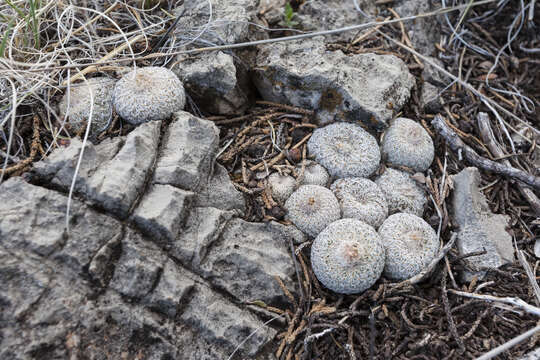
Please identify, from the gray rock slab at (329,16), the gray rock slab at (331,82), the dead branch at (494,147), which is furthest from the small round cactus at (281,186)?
the dead branch at (494,147)

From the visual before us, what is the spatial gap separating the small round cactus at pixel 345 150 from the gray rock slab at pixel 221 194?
77cm

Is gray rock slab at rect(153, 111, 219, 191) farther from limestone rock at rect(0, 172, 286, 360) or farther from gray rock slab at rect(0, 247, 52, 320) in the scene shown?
gray rock slab at rect(0, 247, 52, 320)

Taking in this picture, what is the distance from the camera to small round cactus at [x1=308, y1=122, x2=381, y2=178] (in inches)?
140

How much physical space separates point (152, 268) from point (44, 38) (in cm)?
235

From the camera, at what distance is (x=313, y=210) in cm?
321

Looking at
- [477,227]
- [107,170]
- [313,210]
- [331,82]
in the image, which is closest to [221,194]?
[313,210]

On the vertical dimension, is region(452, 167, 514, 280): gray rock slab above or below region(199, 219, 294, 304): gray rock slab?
below

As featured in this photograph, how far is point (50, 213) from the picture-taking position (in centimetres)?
262

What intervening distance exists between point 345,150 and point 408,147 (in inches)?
21.0

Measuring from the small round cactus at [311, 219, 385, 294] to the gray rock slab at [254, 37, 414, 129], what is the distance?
1115 mm

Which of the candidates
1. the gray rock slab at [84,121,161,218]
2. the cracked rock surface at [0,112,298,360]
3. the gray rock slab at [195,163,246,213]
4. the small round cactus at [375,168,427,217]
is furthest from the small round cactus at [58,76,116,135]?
the small round cactus at [375,168,427,217]

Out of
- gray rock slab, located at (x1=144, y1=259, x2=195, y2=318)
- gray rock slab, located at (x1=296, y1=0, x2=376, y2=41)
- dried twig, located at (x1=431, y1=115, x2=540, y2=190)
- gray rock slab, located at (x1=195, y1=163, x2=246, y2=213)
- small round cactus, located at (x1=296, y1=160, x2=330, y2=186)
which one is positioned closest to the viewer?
gray rock slab, located at (x1=144, y1=259, x2=195, y2=318)

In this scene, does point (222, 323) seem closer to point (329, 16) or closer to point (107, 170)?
point (107, 170)

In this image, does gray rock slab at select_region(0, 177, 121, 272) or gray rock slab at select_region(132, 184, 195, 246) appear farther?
gray rock slab at select_region(132, 184, 195, 246)
